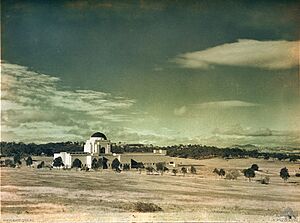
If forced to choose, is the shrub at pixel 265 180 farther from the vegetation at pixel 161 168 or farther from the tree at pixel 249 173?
the vegetation at pixel 161 168

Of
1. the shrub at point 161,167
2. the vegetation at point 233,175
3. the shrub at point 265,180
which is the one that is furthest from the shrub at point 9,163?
the shrub at point 265,180

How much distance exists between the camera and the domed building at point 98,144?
5453mm

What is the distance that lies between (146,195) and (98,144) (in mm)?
593

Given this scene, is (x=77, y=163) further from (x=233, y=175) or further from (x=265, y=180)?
(x=265, y=180)

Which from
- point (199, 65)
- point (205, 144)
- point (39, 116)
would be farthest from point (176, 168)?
point (39, 116)

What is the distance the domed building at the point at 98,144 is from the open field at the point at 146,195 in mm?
180

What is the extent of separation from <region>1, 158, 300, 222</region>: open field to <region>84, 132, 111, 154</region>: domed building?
Answer: 0.18m

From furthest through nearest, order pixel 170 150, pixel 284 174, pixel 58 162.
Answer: pixel 58 162 → pixel 170 150 → pixel 284 174

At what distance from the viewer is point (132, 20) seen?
5492 mm

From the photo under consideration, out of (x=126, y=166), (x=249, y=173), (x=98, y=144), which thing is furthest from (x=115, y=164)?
(x=249, y=173)

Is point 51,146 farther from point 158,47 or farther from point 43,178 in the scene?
point 158,47

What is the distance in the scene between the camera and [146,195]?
5410 mm

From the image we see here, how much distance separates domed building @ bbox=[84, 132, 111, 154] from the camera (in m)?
5.45

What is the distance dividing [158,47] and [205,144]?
914 mm
